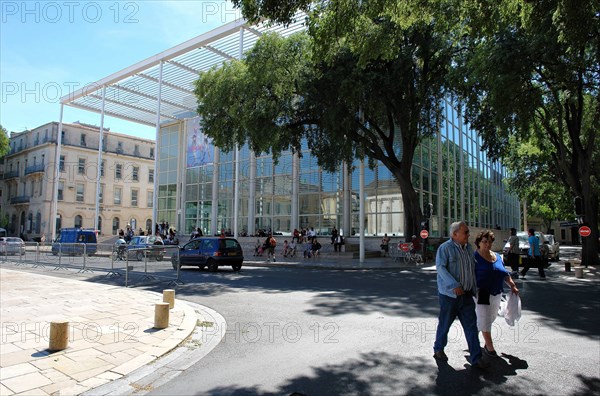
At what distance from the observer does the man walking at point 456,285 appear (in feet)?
16.9

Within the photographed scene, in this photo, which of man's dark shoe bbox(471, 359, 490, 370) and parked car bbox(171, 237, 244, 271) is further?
parked car bbox(171, 237, 244, 271)

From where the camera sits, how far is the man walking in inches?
203

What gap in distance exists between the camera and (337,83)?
1988cm

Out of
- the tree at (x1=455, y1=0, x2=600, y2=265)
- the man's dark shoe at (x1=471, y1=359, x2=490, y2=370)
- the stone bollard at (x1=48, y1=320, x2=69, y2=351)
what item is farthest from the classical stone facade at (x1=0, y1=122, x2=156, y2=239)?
the man's dark shoe at (x1=471, y1=359, x2=490, y2=370)

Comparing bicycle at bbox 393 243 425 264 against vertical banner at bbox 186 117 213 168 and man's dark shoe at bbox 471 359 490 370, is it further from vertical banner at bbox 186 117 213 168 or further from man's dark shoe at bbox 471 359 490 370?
vertical banner at bbox 186 117 213 168

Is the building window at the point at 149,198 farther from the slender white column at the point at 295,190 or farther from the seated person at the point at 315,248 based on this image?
the seated person at the point at 315,248

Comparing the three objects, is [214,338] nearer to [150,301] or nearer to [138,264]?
[150,301]

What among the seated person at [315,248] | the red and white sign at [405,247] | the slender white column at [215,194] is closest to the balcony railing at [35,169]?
the slender white column at [215,194]

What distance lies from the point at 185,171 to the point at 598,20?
36.8m

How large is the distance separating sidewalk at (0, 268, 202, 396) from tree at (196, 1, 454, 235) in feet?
41.2

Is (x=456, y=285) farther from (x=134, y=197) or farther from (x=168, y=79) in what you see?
(x=134, y=197)

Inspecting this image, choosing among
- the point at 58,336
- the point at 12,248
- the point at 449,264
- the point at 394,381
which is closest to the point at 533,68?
the point at 449,264

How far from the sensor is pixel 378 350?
19.0 feet

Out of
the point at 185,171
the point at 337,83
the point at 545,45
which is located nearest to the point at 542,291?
the point at 545,45
